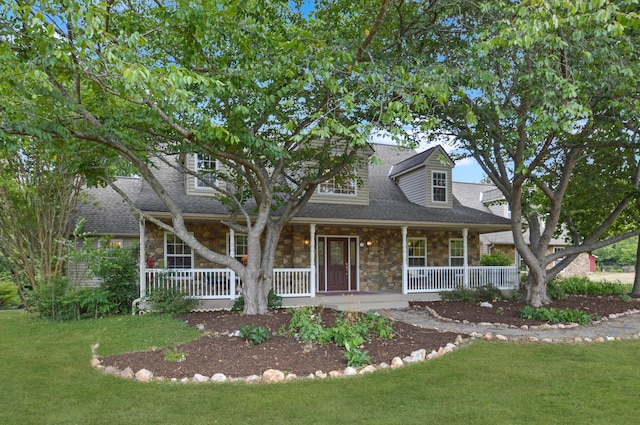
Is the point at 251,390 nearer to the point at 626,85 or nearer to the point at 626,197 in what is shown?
the point at 626,85

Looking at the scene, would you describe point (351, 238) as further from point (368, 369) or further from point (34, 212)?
point (34, 212)

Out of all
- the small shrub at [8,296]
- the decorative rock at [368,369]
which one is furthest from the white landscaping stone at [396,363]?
the small shrub at [8,296]

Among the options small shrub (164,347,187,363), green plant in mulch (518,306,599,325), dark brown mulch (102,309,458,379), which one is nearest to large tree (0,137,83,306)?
dark brown mulch (102,309,458,379)

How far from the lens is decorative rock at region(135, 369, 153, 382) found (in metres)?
5.25

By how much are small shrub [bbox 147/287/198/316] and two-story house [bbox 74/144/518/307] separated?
0.43 meters

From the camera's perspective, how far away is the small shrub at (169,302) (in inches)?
397

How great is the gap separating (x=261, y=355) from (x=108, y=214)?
1223cm

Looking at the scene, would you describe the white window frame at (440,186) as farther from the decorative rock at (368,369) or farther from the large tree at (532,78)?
the decorative rock at (368,369)

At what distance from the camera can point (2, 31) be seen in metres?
5.88

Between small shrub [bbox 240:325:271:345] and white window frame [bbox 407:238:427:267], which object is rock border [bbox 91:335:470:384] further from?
white window frame [bbox 407:238:427:267]

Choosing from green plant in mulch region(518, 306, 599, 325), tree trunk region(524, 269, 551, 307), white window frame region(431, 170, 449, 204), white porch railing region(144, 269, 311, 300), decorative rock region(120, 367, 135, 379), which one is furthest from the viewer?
white window frame region(431, 170, 449, 204)

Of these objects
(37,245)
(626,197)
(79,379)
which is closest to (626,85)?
(626,197)

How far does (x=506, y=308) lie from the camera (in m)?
11.1

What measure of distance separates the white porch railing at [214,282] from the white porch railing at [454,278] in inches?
138
